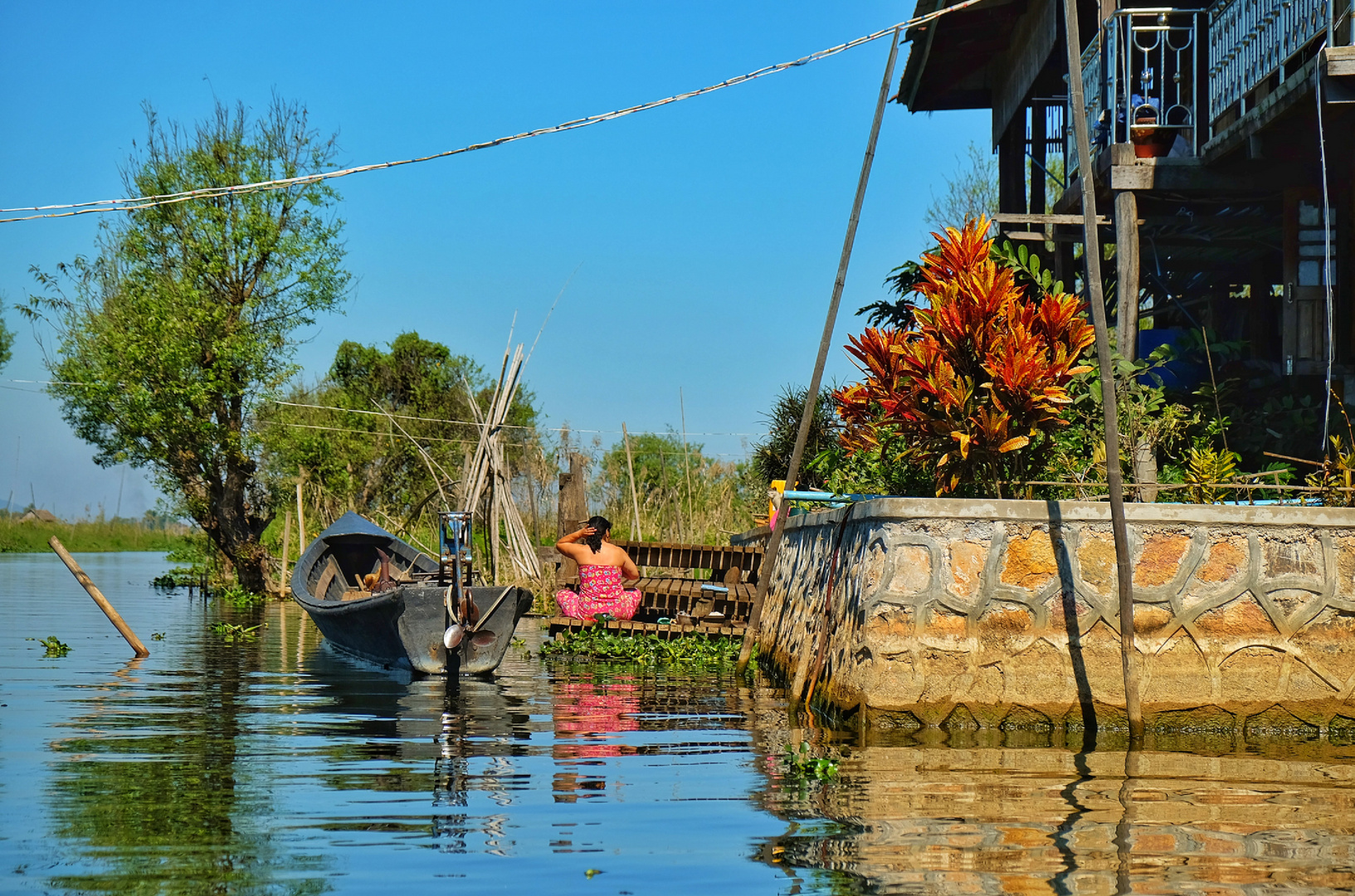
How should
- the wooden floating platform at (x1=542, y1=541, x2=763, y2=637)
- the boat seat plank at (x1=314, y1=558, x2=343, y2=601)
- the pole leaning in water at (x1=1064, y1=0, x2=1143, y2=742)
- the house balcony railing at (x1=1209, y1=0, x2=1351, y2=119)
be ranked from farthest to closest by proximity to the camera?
the boat seat plank at (x1=314, y1=558, x2=343, y2=601) < the wooden floating platform at (x1=542, y1=541, x2=763, y2=637) < the house balcony railing at (x1=1209, y1=0, x2=1351, y2=119) < the pole leaning in water at (x1=1064, y1=0, x2=1143, y2=742)

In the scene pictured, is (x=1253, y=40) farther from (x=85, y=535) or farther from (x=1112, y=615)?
(x=85, y=535)

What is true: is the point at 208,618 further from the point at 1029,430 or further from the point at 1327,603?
the point at 1327,603

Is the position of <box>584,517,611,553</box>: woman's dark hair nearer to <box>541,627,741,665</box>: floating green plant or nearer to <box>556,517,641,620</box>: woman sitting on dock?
<box>556,517,641,620</box>: woman sitting on dock

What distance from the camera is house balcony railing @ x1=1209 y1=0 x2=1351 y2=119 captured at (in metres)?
10.1

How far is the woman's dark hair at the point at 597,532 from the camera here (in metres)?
14.0

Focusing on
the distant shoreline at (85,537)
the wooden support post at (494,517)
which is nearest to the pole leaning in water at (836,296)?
the wooden support post at (494,517)

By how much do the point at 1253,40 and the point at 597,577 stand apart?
8040 mm

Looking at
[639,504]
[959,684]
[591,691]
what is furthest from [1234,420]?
[639,504]

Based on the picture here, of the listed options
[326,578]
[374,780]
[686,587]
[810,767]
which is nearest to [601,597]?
[686,587]

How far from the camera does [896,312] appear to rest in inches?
597

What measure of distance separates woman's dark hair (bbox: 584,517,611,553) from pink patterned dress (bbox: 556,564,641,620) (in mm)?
261

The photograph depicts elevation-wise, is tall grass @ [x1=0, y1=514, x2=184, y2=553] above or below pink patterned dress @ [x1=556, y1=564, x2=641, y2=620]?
above

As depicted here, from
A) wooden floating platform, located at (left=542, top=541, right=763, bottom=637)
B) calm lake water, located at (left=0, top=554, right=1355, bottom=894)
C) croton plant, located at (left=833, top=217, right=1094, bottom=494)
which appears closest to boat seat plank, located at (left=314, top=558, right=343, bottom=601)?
wooden floating platform, located at (left=542, top=541, right=763, bottom=637)

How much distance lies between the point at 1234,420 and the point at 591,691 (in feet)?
20.9
